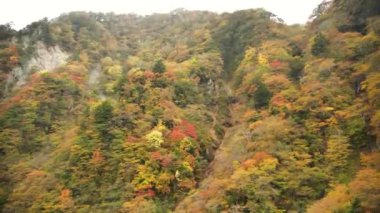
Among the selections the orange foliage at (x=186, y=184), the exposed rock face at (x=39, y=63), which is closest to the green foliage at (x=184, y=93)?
the orange foliage at (x=186, y=184)

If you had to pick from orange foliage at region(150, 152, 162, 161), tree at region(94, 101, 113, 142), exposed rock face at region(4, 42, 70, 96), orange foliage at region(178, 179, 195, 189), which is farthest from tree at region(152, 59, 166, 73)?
exposed rock face at region(4, 42, 70, 96)

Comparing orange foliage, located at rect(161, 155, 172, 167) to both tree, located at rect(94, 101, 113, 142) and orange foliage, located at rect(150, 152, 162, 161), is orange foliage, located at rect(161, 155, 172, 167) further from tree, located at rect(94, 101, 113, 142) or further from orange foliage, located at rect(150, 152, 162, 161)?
tree, located at rect(94, 101, 113, 142)

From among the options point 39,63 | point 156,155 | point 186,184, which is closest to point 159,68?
point 156,155

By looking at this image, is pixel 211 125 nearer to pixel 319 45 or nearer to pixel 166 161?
pixel 166 161

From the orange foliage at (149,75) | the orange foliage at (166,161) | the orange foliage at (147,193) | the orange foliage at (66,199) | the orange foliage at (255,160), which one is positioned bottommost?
the orange foliage at (66,199)

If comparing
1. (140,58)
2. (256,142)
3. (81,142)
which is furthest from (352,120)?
(140,58)

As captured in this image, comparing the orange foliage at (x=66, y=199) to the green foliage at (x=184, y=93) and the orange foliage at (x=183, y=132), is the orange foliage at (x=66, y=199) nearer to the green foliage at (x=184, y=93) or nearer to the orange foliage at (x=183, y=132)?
the orange foliage at (x=183, y=132)
